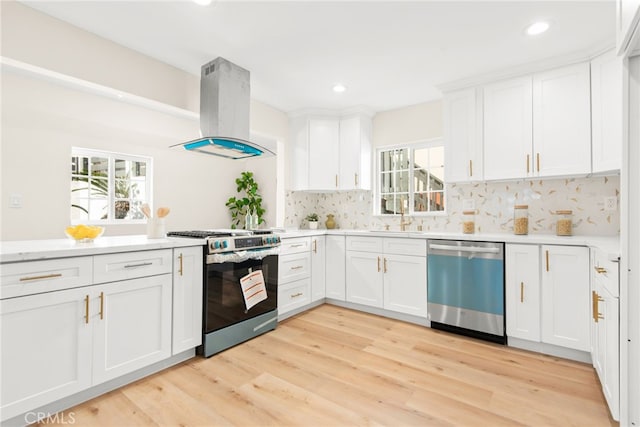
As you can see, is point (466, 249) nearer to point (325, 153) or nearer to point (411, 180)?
point (411, 180)

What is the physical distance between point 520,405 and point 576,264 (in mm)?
1187

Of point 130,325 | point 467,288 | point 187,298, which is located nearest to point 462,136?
→ point 467,288

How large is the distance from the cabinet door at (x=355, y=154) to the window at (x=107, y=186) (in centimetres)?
299

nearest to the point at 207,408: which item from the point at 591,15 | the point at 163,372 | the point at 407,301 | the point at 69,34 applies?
the point at 163,372

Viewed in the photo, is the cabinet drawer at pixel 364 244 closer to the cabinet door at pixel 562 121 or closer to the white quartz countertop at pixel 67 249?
the cabinet door at pixel 562 121

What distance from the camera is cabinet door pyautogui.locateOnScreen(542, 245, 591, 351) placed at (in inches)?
91.9

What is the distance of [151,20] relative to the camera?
2238 millimetres

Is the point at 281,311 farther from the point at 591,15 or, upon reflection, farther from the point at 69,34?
the point at 591,15

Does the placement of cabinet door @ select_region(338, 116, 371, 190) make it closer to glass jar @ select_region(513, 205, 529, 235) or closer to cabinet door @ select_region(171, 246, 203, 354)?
glass jar @ select_region(513, 205, 529, 235)

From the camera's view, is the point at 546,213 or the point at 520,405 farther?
the point at 546,213

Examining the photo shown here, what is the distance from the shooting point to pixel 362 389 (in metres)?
2.01

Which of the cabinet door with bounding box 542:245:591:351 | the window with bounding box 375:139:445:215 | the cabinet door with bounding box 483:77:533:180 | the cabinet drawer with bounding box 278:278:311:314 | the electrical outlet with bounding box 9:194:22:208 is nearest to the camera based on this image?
the cabinet door with bounding box 542:245:591:351

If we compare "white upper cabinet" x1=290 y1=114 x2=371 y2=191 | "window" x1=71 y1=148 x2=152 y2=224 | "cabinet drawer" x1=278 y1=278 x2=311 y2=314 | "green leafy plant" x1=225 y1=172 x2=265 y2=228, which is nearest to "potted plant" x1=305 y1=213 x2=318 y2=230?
"white upper cabinet" x1=290 y1=114 x2=371 y2=191

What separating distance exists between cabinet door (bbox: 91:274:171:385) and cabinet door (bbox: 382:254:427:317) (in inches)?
84.0
